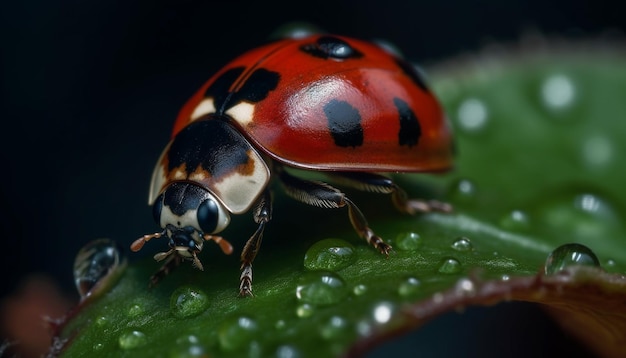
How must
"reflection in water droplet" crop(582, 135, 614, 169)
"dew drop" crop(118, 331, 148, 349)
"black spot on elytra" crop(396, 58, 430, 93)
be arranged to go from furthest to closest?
"reflection in water droplet" crop(582, 135, 614, 169)
"black spot on elytra" crop(396, 58, 430, 93)
"dew drop" crop(118, 331, 148, 349)

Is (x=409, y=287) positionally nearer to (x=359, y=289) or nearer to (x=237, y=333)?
(x=359, y=289)

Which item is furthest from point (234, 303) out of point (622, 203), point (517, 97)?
point (517, 97)

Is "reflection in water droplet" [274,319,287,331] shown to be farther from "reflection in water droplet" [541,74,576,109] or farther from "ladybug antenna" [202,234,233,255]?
"reflection in water droplet" [541,74,576,109]

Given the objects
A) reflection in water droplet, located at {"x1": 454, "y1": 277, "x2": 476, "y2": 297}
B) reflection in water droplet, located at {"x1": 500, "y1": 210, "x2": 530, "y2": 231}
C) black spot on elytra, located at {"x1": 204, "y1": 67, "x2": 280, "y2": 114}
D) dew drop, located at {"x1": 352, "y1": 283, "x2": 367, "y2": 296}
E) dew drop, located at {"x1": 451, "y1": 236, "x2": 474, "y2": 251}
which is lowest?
reflection in water droplet, located at {"x1": 500, "y1": 210, "x2": 530, "y2": 231}

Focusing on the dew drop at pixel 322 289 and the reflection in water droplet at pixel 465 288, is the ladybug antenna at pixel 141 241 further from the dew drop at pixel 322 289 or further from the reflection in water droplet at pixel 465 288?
the reflection in water droplet at pixel 465 288

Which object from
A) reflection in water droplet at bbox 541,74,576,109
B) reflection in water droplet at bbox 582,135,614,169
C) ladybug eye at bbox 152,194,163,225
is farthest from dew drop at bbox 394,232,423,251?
reflection in water droplet at bbox 541,74,576,109

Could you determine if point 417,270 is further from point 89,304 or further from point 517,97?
point 517,97
